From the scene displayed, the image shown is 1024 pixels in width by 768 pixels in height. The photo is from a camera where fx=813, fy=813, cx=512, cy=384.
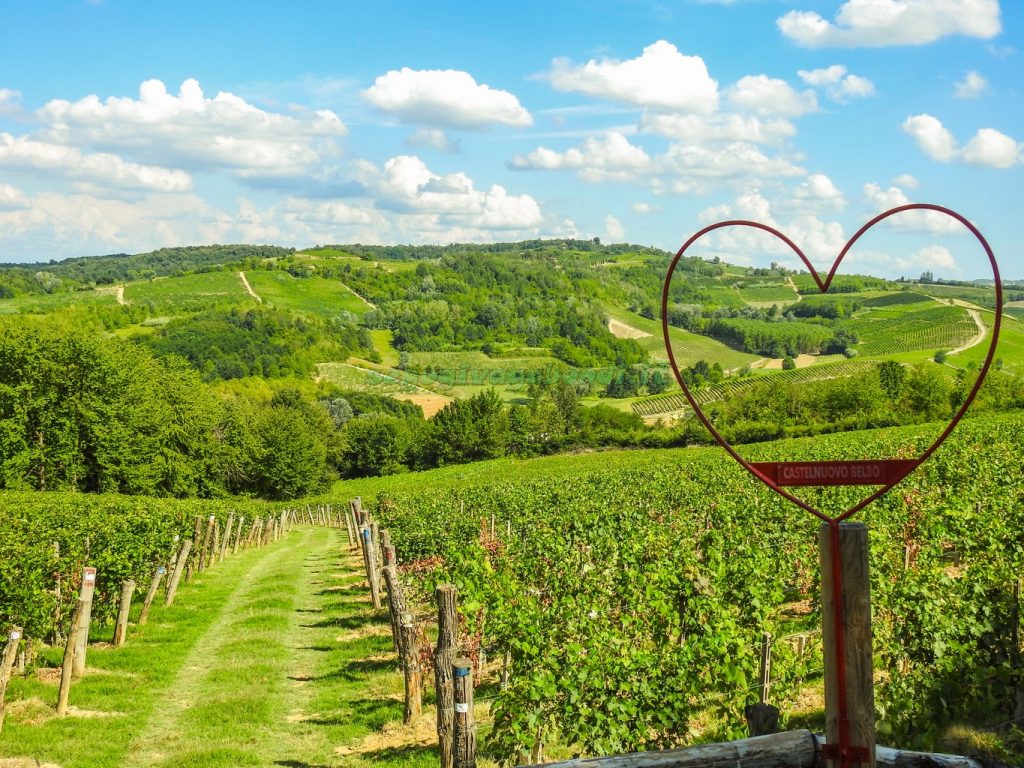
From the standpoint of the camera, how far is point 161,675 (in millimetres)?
12359

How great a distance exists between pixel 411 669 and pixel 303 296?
18950cm

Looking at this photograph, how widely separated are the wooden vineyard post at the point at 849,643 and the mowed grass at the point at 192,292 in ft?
555

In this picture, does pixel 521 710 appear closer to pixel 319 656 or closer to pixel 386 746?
pixel 386 746

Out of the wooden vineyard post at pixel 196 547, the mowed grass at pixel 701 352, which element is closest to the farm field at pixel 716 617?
the mowed grass at pixel 701 352

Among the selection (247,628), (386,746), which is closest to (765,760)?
(386,746)

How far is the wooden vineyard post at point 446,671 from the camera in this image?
7445 millimetres

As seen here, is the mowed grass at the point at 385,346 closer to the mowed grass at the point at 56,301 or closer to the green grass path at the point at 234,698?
the mowed grass at the point at 56,301

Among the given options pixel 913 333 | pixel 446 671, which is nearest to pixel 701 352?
pixel 446 671

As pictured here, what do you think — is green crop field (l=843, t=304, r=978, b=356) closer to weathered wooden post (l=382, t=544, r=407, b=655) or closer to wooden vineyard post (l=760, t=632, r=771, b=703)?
weathered wooden post (l=382, t=544, r=407, b=655)

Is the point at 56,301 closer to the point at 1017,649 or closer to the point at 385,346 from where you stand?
the point at 385,346

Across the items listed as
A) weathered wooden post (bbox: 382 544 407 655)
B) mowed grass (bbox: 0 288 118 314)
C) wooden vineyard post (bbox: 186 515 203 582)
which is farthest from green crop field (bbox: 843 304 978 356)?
mowed grass (bbox: 0 288 118 314)

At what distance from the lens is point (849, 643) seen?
2.91 m

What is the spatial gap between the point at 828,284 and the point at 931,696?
593cm

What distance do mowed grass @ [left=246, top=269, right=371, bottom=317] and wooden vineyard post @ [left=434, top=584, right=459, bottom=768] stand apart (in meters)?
178
